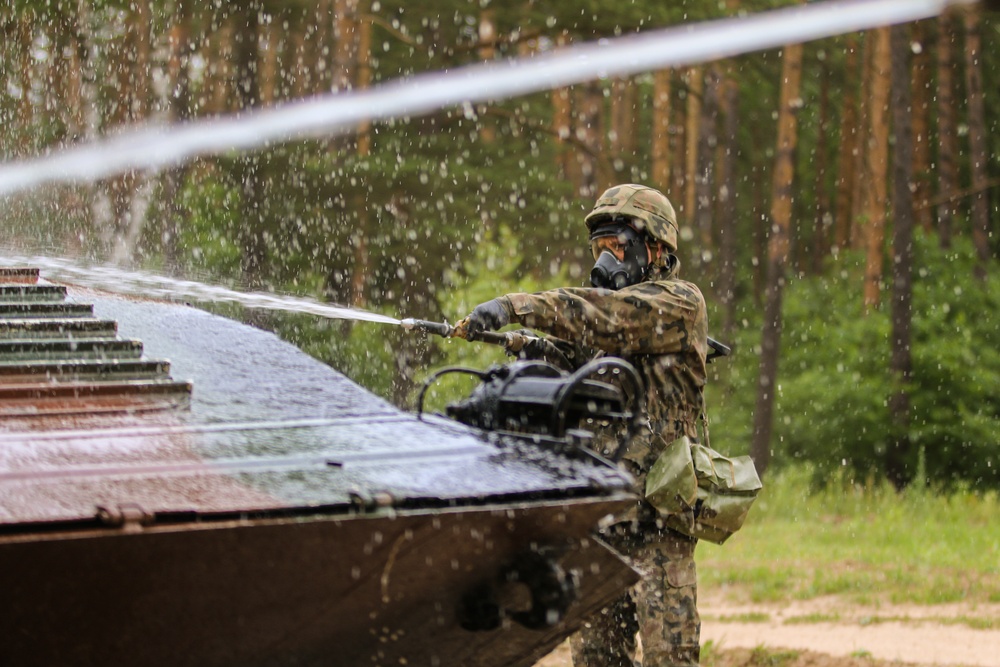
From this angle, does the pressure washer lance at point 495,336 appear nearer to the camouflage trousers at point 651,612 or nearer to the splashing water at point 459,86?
the camouflage trousers at point 651,612

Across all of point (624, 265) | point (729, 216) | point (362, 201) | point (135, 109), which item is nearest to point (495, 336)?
point (624, 265)

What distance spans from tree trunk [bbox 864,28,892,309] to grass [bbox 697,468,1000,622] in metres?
4.09

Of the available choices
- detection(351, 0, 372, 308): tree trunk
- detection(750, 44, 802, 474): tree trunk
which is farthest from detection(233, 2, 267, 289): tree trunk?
detection(750, 44, 802, 474): tree trunk

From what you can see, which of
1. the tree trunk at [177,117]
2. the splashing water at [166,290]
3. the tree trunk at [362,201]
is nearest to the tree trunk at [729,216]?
the tree trunk at [362,201]

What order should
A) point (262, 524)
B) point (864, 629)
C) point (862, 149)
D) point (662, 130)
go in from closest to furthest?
1. point (262, 524)
2. point (864, 629)
3. point (662, 130)
4. point (862, 149)

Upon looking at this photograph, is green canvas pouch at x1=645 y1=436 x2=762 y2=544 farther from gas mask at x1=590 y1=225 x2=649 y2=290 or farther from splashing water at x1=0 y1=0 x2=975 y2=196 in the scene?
splashing water at x1=0 y1=0 x2=975 y2=196

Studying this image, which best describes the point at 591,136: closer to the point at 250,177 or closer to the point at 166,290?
the point at 250,177

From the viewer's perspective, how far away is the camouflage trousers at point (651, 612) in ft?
14.9

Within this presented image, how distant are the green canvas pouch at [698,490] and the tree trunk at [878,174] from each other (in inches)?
585

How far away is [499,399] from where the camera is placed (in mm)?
3275

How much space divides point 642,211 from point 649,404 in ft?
2.39

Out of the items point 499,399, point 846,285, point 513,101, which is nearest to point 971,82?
point 846,285

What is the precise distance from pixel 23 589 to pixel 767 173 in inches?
1367

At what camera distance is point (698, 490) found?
4672mm
